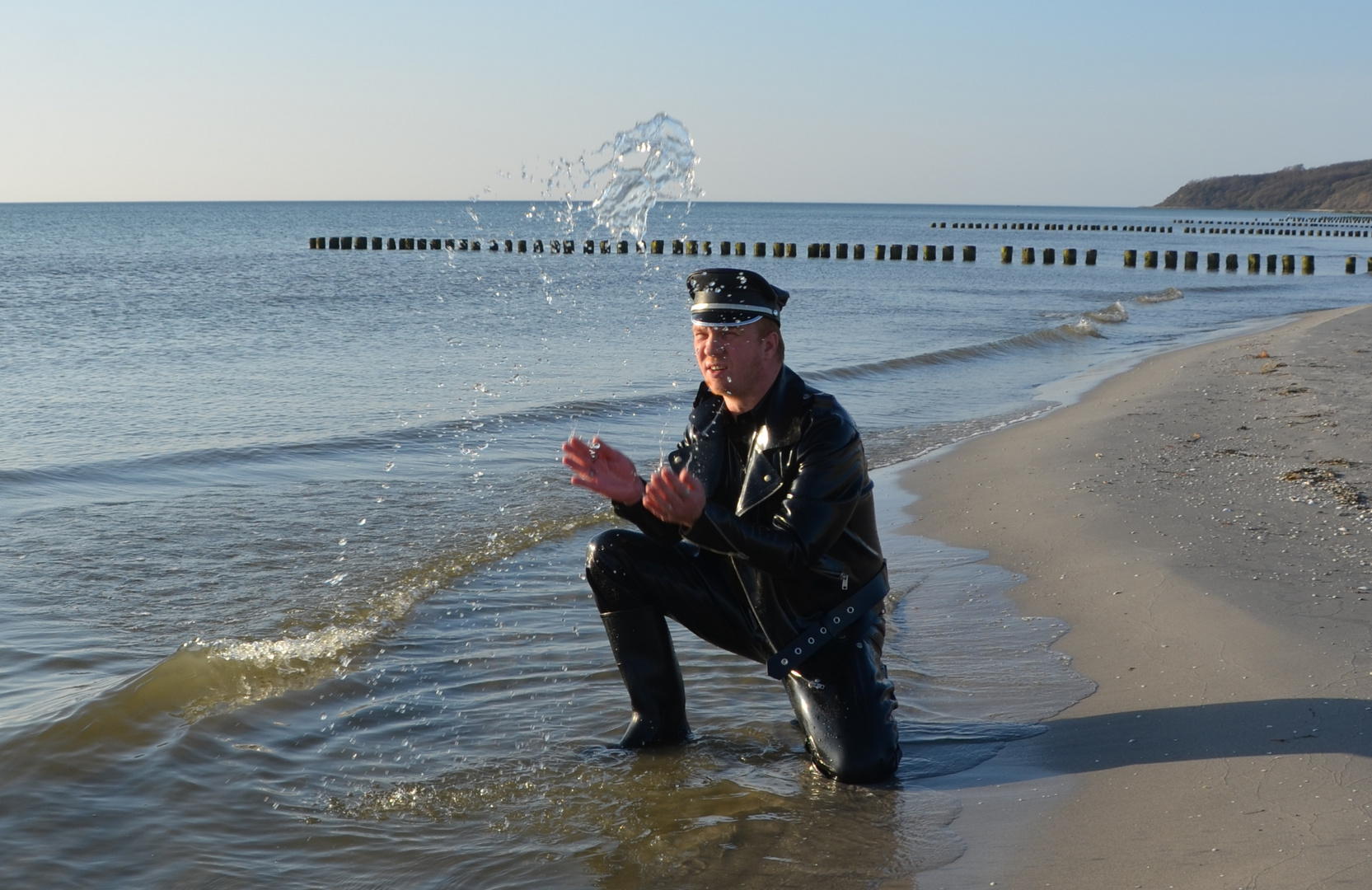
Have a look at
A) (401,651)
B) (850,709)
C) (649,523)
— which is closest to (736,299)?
(649,523)

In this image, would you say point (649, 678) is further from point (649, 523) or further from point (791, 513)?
point (791, 513)

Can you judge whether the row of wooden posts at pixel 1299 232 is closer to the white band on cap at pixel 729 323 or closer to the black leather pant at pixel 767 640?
the black leather pant at pixel 767 640

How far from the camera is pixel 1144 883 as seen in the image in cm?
332

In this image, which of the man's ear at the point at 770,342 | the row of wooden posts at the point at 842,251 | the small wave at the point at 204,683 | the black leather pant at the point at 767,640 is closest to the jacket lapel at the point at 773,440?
the man's ear at the point at 770,342

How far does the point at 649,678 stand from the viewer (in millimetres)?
4641

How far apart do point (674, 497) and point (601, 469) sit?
0.26 m

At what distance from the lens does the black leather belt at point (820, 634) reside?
4293mm

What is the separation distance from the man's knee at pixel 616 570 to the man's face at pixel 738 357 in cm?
77

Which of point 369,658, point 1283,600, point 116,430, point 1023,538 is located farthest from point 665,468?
point 116,430

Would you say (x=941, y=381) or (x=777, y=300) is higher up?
(x=777, y=300)

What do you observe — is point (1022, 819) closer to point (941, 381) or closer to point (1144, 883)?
point (1144, 883)

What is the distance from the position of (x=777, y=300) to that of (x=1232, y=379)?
38.1 feet

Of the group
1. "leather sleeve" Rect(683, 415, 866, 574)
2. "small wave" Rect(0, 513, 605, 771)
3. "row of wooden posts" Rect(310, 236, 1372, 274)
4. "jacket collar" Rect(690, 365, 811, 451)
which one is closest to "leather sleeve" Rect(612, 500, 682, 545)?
"leather sleeve" Rect(683, 415, 866, 574)

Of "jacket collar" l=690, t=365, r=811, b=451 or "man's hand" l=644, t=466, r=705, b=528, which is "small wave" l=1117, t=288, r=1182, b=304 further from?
"man's hand" l=644, t=466, r=705, b=528
